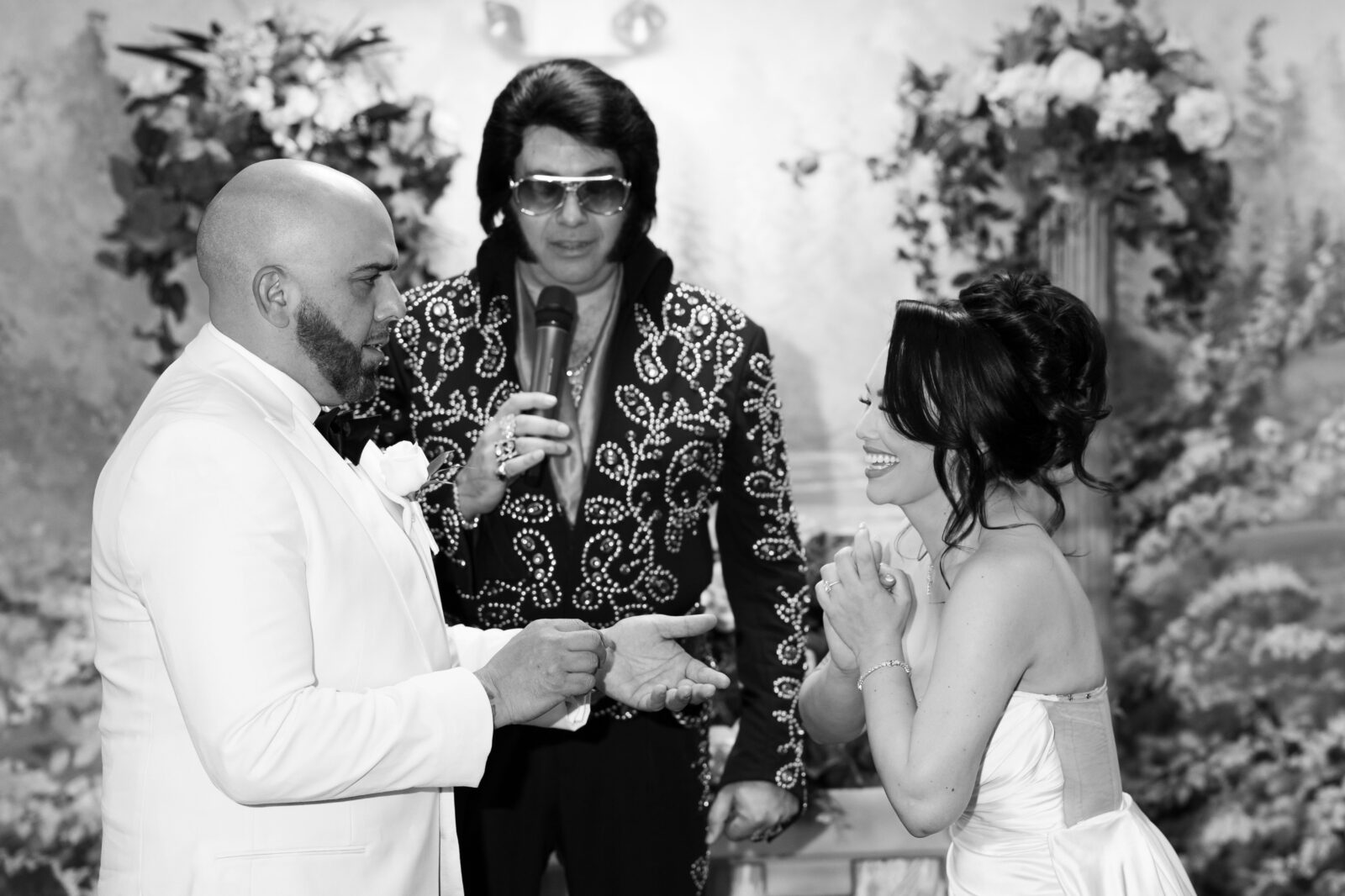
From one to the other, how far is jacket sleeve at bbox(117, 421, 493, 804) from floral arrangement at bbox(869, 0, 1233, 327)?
284 centimetres

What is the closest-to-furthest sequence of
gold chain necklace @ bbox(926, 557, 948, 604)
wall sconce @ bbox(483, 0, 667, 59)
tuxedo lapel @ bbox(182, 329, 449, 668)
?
tuxedo lapel @ bbox(182, 329, 449, 668) → gold chain necklace @ bbox(926, 557, 948, 604) → wall sconce @ bbox(483, 0, 667, 59)

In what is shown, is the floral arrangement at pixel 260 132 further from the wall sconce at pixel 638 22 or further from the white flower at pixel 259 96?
the wall sconce at pixel 638 22

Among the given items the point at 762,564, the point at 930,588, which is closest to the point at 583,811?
the point at 762,564

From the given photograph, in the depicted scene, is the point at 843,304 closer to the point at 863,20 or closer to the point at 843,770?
the point at 863,20

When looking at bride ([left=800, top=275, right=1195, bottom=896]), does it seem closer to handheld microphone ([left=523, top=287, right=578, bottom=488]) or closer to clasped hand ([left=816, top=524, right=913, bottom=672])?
clasped hand ([left=816, top=524, right=913, bottom=672])

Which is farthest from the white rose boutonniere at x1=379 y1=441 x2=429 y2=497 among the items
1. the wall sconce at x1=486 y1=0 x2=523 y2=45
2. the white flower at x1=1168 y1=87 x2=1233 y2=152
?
the wall sconce at x1=486 y1=0 x2=523 y2=45

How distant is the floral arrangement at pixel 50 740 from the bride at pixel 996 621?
3219 mm

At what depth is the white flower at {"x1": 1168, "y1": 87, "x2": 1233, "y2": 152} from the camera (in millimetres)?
3902

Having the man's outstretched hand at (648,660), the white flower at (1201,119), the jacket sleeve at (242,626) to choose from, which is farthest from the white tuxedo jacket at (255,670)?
A: the white flower at (1201,119)

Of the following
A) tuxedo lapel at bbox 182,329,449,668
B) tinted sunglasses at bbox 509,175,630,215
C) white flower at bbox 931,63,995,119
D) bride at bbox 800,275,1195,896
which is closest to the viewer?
tuxedo lapel at bbox 182,329,449,668

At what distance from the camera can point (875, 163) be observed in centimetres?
459

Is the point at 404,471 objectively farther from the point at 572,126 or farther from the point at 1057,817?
the point at 1057,817

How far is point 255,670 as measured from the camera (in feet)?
5.60

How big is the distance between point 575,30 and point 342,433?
112 inches
